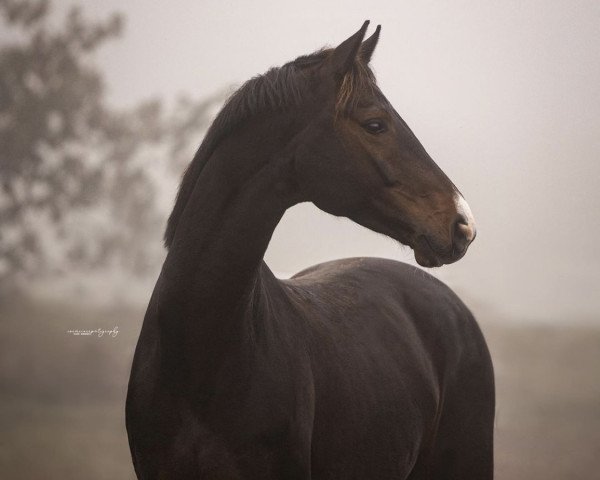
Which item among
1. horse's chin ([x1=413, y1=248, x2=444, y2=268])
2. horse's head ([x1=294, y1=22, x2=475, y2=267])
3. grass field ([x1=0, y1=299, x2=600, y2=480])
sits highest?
horse's head ([x1=294, y1=22, x2=475, y2=267])

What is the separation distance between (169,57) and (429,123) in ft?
4.32

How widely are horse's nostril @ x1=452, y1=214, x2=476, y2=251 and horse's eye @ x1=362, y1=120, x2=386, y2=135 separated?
0.83 ft

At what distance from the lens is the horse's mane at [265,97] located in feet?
5.35

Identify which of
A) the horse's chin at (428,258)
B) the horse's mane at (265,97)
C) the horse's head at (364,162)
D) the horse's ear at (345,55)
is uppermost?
the horse's ear at (345,55)

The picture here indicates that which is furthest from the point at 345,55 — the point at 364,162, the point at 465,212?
the point at 465,212

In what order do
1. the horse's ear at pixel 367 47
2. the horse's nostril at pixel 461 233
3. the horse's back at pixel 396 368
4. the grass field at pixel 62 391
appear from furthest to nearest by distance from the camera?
1. the grass field at pixel 62 391
2. the horse's back at pixel 396 368
3. the horse's ear at pixel 367 47
4. the horse's nostril at pixel 461 233

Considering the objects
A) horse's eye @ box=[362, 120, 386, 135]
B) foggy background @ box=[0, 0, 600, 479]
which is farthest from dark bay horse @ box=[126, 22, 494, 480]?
foggy background @ box=[0, 0, 600, 479]

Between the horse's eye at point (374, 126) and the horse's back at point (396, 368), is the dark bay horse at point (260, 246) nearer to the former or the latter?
the horse's eye at point (374, 126)

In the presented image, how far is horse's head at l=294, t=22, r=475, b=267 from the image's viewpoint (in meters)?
1.60

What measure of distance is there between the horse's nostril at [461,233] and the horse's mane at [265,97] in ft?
1.11

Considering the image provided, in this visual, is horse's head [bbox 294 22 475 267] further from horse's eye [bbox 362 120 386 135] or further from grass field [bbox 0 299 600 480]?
grass field [bbox 0 299 600 480]

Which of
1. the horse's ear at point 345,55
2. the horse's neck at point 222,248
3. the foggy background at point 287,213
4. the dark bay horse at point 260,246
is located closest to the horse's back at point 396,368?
the dark bay horse at point 260,246

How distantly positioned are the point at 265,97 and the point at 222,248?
334 millimetres

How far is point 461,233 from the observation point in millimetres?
1552
